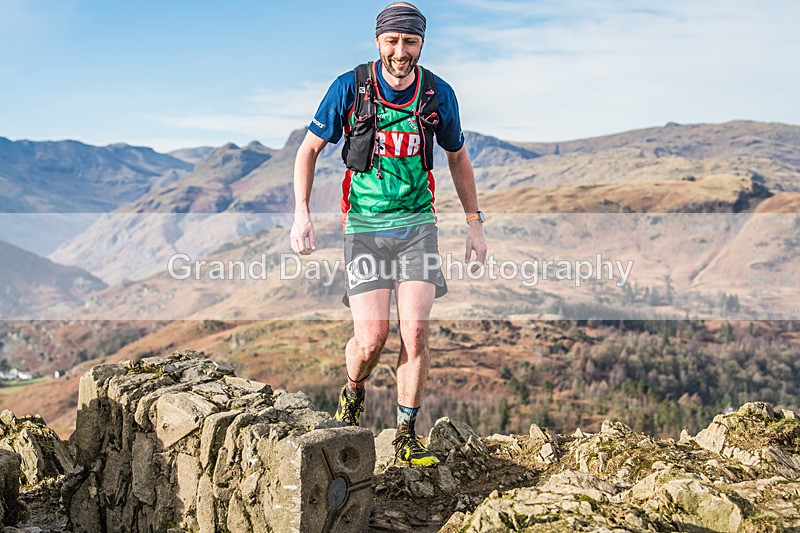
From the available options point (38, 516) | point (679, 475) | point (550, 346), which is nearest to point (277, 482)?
point (679, 475)

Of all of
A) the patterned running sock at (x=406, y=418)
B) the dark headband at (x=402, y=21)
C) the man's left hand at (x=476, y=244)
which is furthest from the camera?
the man's left hand at (x=476, y=244)

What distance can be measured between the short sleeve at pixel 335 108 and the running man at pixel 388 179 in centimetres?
1

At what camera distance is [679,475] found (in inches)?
243

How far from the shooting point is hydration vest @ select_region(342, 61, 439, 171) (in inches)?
308

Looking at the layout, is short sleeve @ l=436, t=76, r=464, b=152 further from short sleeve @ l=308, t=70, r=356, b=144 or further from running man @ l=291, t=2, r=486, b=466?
short sleeve @ l=308, t=70, r=356, b=144

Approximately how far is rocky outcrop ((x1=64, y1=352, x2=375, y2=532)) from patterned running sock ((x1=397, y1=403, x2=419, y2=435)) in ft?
4.58

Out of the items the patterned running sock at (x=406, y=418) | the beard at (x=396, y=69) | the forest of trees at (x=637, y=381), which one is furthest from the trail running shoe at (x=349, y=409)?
the forest of trees at (x=637, y=381)

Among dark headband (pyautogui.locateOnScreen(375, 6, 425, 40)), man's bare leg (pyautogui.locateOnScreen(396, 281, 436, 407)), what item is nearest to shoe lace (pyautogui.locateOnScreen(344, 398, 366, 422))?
man's bare leg (pyautogui.locateOnScreen(396, 281, 436, 407))

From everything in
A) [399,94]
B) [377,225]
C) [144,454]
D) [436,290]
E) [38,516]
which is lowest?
[38,516]

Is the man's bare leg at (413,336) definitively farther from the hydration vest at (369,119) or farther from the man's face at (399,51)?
the man's face at (399,51)

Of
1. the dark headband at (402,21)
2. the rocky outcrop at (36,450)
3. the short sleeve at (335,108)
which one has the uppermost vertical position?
the dark headband at (402,21)

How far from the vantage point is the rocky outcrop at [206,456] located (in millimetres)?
6336

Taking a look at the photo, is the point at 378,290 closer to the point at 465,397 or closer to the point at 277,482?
the point at 277,482

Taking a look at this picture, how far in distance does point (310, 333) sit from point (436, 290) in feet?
513
